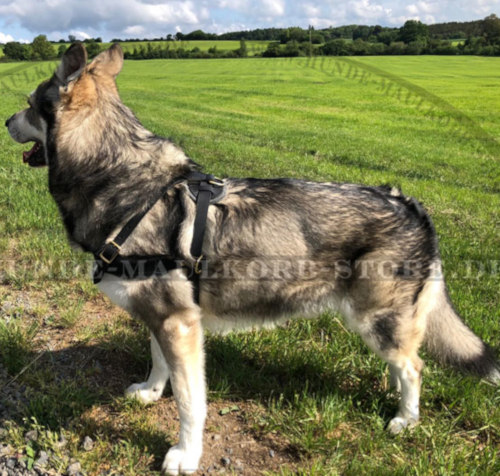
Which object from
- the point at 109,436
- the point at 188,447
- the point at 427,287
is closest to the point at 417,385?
the point at 427,287

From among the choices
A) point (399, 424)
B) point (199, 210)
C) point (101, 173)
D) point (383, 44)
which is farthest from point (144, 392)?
point (383, 44)

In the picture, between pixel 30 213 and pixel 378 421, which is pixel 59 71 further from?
pixel 30 213

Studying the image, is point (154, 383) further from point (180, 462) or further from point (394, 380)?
point (394, 380)

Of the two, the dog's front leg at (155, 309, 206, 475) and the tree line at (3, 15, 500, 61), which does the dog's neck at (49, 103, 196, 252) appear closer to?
the dog's front leg at (155, 309, 206, 475)

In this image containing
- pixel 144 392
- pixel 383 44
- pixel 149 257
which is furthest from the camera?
pixel 383 44

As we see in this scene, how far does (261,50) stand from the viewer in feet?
180

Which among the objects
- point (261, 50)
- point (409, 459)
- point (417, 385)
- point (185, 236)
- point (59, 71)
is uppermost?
point (261, 50)

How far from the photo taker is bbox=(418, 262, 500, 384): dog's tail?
117 inches

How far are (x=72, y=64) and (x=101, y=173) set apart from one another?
62cm

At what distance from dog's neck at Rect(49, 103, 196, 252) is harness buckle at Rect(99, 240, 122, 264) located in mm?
118

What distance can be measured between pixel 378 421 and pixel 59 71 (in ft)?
9.72

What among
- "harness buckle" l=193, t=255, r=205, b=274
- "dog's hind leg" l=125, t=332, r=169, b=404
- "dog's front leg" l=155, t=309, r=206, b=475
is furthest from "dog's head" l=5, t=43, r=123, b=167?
"dog's hind leg" l=125, t=332, r=169, b=404

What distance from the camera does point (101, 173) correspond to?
104 inches

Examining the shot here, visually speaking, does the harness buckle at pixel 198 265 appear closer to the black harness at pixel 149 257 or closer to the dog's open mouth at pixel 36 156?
the black harness at pixel 149 257
